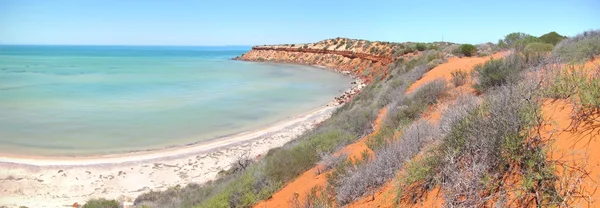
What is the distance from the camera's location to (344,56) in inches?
2418

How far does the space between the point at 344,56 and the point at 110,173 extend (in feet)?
171

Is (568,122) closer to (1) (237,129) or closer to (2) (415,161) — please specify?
(2) (415,161)

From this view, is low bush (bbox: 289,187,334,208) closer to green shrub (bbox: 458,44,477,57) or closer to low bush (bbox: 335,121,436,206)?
low bush (bbox: 335,121,436,206)

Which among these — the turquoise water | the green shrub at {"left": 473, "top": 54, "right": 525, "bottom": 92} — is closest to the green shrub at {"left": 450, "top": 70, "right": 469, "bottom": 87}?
the green shrub at {"left": 473, "top": 54, "right": 525, "bottom": 92}

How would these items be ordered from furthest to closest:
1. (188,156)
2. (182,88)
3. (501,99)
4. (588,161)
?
(182,88), (188,156), (501,99), (588,161)

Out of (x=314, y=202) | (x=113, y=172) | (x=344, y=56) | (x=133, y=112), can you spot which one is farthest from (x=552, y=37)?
(x=344, y=56)

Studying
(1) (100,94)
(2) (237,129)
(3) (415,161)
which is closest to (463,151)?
(3) (415,161)

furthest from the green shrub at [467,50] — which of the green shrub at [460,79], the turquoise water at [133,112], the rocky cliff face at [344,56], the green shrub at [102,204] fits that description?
the green shrub at [102,204]

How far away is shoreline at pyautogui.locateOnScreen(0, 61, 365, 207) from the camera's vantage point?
435 inches

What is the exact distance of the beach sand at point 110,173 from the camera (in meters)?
11.0

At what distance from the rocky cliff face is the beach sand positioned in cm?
2184

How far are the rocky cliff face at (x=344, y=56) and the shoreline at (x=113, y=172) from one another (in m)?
21.5

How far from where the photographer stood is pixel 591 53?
25.3ft

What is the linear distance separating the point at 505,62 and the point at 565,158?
5.96 metres
